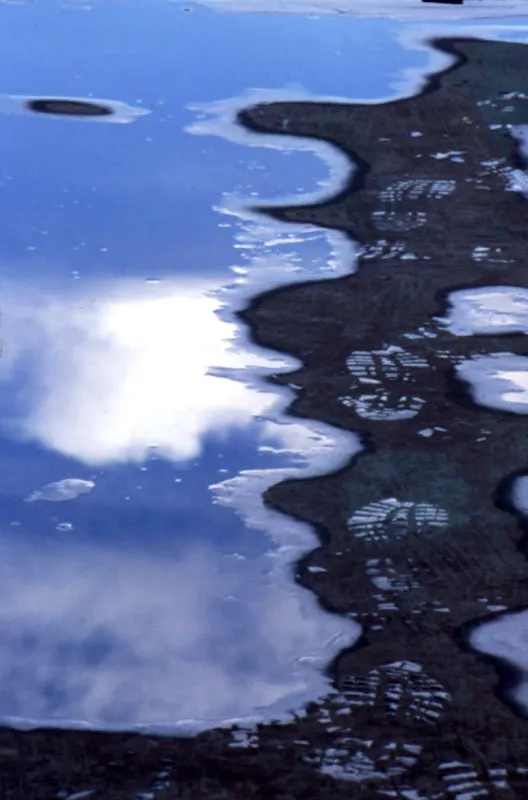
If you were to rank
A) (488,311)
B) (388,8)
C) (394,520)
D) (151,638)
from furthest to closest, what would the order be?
(388,8), (488,311), (394,520), (151,638)

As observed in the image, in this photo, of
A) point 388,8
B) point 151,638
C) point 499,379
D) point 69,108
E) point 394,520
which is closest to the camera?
point 151,638

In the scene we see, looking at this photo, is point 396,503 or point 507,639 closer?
point 507,639

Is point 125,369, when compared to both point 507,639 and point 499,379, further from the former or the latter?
point 507,639

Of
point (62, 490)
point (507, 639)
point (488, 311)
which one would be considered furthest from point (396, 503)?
point (488, 311)

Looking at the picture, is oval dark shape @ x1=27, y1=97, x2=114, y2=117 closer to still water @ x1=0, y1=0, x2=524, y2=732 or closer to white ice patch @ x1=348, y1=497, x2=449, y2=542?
still water @ x1=0, y1=0, x2=524, y2=732

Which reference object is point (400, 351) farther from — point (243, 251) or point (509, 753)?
point (509, 753)

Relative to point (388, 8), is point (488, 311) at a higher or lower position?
lower

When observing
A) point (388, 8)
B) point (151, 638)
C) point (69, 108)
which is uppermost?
point (388, 8)
